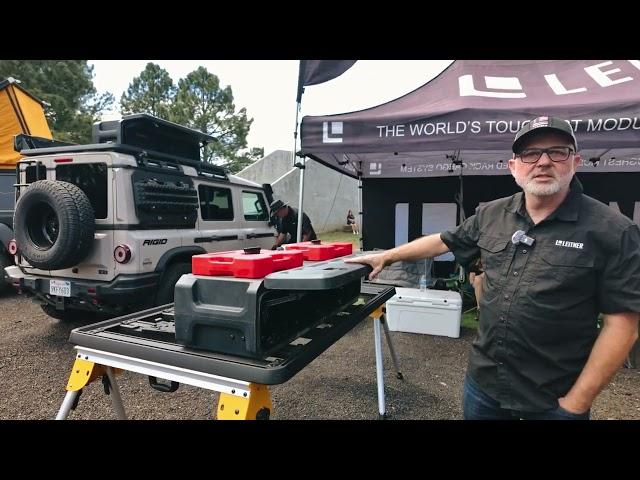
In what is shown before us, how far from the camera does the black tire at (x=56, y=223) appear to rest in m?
3.39

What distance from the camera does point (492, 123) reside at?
340 cm

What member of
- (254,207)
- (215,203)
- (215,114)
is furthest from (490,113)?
(215,114)

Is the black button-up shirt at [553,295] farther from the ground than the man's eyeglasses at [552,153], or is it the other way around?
the man's eyeglasses at [552,153]

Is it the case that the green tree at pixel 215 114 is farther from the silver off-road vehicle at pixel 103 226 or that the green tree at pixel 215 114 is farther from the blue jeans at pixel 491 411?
the blue jeans at pixel 491 411

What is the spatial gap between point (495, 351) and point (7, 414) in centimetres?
343

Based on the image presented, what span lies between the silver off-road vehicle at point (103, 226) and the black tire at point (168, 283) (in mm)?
11

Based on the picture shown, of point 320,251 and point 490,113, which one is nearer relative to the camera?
point 320,251

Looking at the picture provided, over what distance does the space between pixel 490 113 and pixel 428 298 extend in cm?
217

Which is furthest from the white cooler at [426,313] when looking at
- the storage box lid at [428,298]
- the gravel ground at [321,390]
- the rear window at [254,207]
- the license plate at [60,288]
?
the license plate at [60,288]

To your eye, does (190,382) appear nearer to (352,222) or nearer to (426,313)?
(426,313)

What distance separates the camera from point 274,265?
52.1 inches

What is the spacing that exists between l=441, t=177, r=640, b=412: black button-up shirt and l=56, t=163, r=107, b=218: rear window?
3.63 metres
